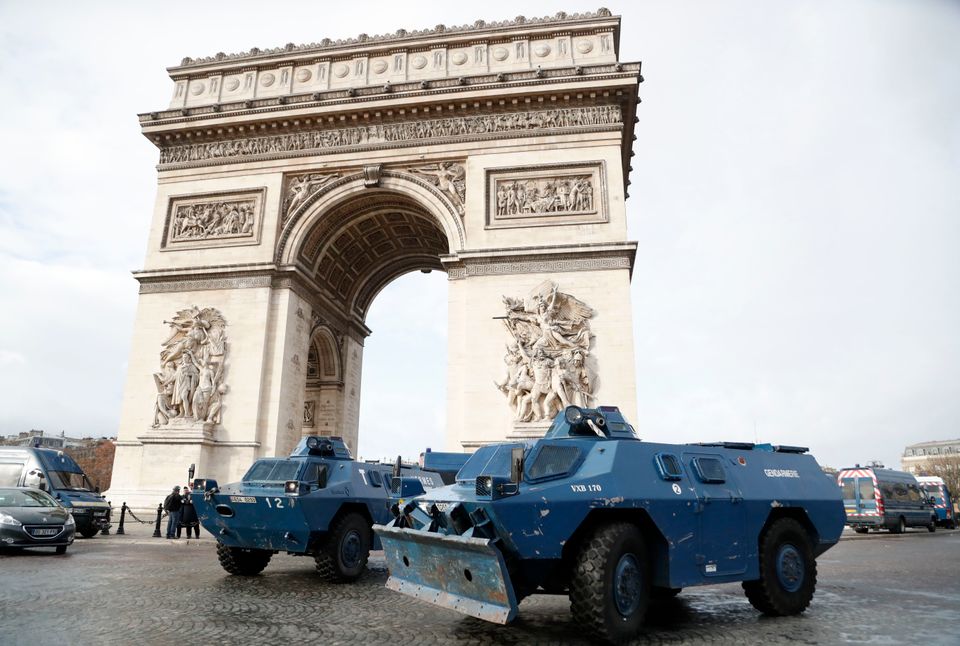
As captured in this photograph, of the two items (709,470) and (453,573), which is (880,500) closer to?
(709,470)

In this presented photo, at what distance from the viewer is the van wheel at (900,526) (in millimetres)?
22844

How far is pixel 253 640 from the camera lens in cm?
523

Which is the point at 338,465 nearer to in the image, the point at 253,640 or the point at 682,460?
the point at 253,640

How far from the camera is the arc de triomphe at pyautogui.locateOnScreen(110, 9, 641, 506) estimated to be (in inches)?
715

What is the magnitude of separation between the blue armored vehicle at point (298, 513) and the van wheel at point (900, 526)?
21126 mm

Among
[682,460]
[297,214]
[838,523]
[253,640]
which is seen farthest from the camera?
[297,214]

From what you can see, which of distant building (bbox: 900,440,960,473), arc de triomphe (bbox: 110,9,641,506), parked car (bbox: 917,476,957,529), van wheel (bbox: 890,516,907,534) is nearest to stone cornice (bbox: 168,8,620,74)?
arc de triomphe (bbox: 110,9,641,506)

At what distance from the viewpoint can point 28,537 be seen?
10.7 m

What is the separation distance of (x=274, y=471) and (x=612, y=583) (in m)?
5.80

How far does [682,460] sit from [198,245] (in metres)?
18.8

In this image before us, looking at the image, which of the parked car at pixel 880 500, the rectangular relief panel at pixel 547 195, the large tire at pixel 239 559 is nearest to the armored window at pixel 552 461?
the large tire at pixel 239 559

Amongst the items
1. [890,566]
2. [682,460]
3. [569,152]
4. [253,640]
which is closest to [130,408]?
[569,152]

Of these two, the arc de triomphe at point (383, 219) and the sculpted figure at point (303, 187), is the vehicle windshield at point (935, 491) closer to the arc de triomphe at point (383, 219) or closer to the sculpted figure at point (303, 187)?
the arc de triomphe at point (383, 219)

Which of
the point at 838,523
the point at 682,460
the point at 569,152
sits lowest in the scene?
the point at 838,523
